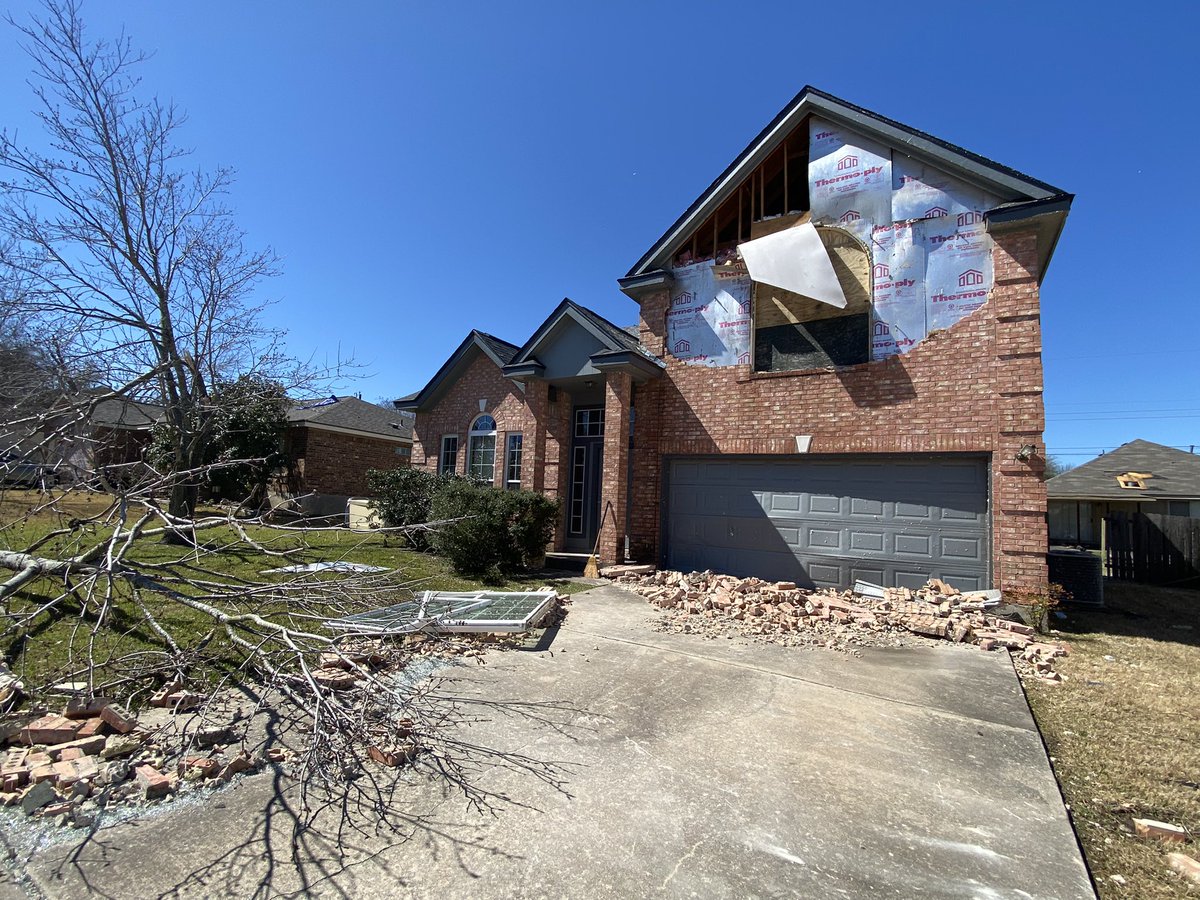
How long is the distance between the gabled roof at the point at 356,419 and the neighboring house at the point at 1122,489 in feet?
74.8

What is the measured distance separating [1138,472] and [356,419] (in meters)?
25.8

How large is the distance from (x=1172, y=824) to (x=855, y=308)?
779 cm

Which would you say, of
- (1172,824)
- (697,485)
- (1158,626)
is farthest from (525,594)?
(1158,626)

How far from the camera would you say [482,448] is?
14289 mm

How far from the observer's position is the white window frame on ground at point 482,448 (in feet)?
46.1

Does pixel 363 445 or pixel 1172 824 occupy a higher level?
pixel 363 445

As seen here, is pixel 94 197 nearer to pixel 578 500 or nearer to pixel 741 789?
pixel 578 500

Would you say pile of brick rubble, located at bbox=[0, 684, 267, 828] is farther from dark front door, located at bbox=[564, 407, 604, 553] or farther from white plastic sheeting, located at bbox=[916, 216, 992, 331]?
white plastic sheeting, located at bbox=[916, 216, 992, 331]

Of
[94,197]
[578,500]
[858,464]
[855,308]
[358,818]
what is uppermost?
[94,197]

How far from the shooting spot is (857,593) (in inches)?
353

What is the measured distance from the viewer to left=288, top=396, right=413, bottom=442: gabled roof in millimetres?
19516

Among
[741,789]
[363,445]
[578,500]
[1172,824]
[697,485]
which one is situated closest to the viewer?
[1172,824]

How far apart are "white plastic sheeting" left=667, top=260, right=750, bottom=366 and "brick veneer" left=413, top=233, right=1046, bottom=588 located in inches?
8.8

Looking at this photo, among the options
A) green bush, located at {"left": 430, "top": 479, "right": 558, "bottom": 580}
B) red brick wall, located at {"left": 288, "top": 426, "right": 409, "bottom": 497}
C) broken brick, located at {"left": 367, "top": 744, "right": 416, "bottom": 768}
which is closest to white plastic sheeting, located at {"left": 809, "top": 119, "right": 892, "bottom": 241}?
green bush, located at {"left": 430, "top": 479, "right": 558, "bottom": 580}
